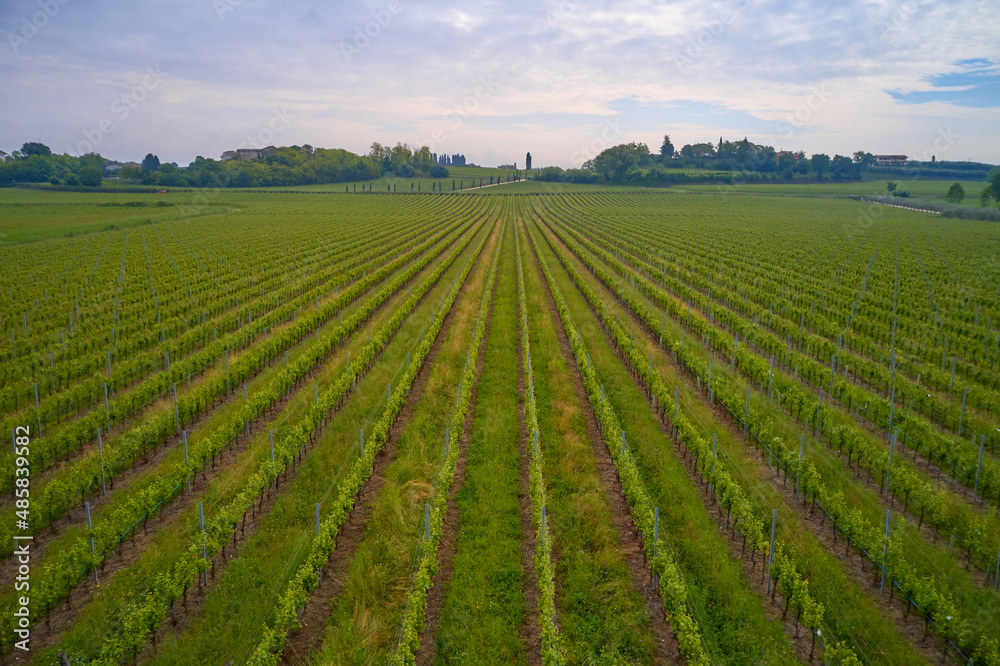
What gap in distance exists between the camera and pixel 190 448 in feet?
50.5

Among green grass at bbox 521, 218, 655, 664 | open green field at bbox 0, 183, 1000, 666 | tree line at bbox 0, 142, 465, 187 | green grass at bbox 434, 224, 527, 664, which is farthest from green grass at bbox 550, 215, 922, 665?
tree line at bbox 0, 142, 465, 187

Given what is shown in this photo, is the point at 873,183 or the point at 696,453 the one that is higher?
the point at 873,183

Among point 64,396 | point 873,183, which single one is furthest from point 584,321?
point 873,183

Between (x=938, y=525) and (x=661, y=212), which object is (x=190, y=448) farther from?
(x=661, y=212)

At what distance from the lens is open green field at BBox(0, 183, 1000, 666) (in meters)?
9.45

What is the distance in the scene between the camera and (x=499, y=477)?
14117 mm

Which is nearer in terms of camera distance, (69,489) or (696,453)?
(69,489)

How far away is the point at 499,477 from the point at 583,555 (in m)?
3.37

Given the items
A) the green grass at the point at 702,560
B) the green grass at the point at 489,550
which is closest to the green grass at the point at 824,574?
the green grass at the point at 702,560

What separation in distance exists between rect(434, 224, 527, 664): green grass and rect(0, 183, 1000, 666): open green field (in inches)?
2.4

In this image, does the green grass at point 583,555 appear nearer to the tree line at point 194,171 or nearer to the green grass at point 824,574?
the green grass at point 824,574

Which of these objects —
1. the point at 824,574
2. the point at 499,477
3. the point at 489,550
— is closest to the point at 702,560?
the point at 824,574

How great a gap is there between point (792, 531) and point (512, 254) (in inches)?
1616

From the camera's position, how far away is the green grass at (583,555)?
937 centimetres
